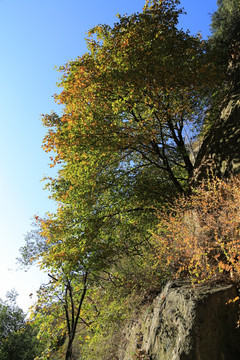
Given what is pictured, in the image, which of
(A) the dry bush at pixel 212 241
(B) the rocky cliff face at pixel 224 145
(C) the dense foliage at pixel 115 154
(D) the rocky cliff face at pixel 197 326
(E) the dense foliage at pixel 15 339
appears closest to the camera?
(D) the rocky cliff face at pixel 197 326

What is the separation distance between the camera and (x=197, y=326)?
16.8 ft

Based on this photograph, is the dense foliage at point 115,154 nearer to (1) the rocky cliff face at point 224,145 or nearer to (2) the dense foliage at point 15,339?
(1) the rocky cliff face at point 224,145

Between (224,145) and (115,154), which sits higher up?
(115,154)

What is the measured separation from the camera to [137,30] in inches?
432

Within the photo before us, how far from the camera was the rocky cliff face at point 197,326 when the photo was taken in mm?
4988

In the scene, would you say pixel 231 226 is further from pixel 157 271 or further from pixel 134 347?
pixel 134 347

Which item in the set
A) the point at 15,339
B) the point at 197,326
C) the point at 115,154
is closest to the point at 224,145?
the point at 115,154

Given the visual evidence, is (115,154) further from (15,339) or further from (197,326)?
(15,339)

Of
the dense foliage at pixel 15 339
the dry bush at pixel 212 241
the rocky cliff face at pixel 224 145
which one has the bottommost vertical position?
the dense foliage at pixel 15 339

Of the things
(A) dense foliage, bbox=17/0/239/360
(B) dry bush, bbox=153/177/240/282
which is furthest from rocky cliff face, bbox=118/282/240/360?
(A) dense foliage, bbox=17/0/239/360

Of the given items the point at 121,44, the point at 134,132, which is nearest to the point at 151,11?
the point at 121,44

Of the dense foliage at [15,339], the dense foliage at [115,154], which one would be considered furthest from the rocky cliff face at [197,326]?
the dense foliage at [15,339]

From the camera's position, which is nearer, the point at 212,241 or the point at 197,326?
the point at 197,326

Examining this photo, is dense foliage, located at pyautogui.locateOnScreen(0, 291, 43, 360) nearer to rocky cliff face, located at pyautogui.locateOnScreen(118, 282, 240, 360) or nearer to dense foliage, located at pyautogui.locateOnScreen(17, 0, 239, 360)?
dense foliage, located at pyautogui.locateOnScreen(17, 0, 239, 360)
